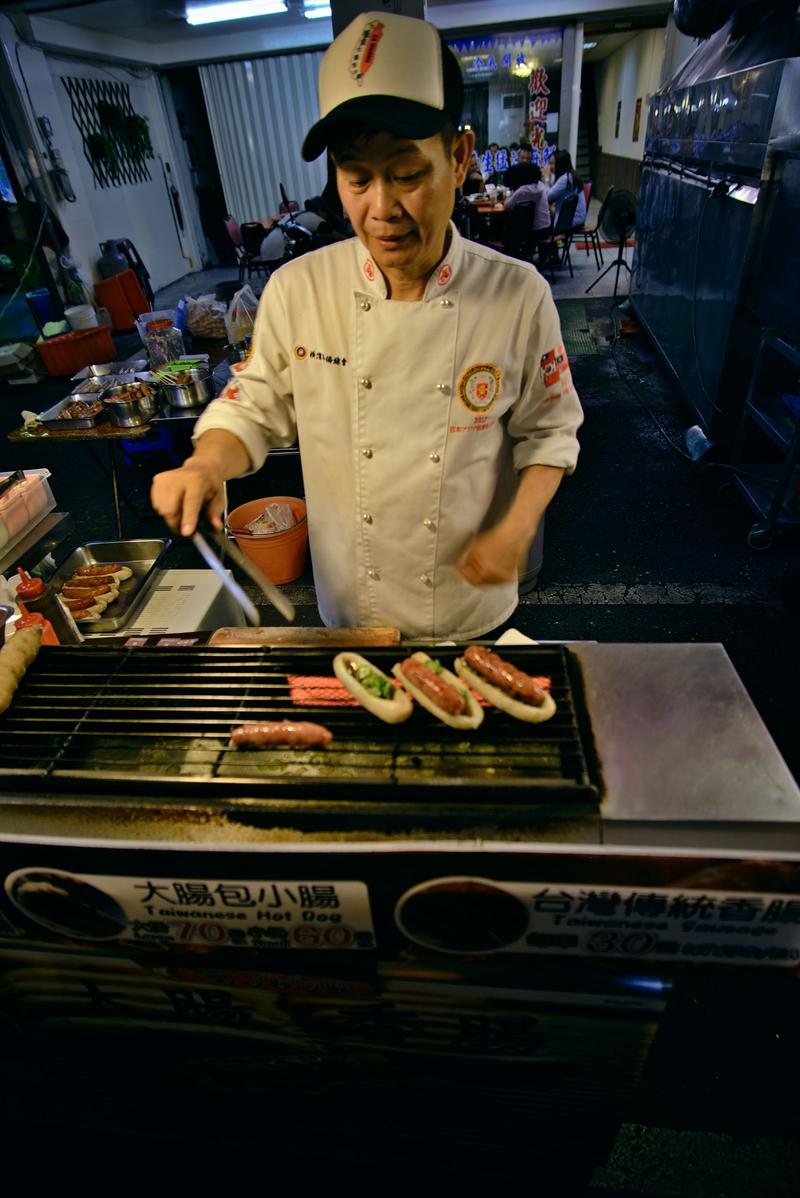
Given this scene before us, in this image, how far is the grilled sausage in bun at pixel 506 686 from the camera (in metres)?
1.50

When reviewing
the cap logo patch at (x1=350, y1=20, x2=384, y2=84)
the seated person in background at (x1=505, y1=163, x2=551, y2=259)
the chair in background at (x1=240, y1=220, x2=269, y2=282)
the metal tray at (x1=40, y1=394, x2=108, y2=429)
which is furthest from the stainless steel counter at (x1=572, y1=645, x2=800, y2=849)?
the chair in background at (x1=240, y1=220, x2=269, y2=282)

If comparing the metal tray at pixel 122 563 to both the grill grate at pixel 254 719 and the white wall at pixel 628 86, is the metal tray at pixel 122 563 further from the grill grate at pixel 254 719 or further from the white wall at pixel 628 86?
the white wall at pixel 628 86

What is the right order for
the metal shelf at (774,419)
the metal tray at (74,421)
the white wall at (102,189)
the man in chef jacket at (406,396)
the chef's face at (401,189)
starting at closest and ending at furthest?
the chef's face at (401,189)
the man in chef jacket at (406,396)
the metal shelf at (774,419)
the metal tray at (74,421)
the white wall at (102,189)

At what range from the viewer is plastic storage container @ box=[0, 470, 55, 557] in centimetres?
308

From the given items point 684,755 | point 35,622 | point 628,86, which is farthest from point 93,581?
point 628,86

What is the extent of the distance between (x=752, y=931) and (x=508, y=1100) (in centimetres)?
111

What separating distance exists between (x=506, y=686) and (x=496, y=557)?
1.59 feet

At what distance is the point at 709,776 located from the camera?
1330 millimetres

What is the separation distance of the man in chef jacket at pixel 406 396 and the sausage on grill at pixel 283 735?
61 cm

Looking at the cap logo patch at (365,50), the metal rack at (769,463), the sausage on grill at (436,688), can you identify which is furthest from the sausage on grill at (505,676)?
the metal rack at (769,463)

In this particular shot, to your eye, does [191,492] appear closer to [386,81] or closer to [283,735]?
[283,735]

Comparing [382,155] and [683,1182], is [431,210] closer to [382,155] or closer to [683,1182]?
[382,155]

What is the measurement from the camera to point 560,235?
13008mm

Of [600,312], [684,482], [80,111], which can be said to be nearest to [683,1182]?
[684,482]
